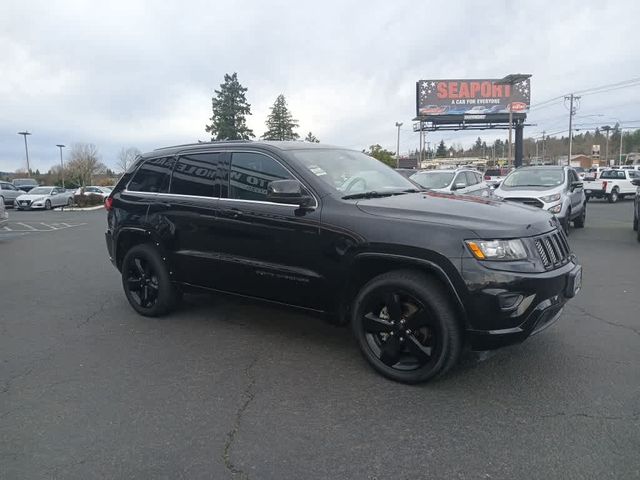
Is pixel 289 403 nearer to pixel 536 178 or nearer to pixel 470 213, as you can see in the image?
pixel 470 213

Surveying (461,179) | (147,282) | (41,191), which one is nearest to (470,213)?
(147,282)

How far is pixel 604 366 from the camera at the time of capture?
3.88m

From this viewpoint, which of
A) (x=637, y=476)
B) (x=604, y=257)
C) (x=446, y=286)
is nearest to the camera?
(x=637, y=476)

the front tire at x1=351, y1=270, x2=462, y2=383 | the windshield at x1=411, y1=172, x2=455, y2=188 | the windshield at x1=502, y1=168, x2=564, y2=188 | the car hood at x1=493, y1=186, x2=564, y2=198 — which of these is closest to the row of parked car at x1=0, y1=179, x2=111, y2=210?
the windshield at x1=411, y1=172, x2=455, y2=188

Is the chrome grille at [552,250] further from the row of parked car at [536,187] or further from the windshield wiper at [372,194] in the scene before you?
the row of parked car at [536,187]

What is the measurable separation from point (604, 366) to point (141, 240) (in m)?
4.53

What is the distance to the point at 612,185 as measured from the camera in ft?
78.2

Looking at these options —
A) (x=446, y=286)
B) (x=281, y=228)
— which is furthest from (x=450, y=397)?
(x=281, y=228)

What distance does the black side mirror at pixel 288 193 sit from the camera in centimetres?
382

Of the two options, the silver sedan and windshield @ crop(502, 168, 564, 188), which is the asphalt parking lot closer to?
windshield @ crop(502, 168, 564, 188)

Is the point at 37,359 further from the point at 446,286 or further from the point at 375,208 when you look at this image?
the point at 446,286

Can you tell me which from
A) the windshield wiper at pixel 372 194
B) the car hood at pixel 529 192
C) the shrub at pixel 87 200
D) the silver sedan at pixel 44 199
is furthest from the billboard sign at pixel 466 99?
the windshield wiper at pixel 372 194

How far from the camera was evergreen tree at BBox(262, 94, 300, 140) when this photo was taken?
55.6m

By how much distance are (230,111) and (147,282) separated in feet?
161
